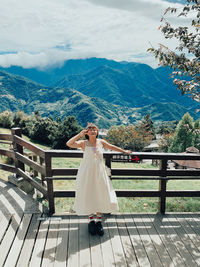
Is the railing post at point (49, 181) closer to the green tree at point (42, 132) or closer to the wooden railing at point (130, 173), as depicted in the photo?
the wooden railing at point (130, 173)

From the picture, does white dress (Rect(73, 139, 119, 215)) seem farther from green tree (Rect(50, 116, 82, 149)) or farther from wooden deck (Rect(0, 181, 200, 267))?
green tree (Rect(50, 116, 82, 149))

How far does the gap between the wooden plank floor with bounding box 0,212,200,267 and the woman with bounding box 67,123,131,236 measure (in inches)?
14.3

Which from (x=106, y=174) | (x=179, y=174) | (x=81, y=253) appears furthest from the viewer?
(x=179, y=174)

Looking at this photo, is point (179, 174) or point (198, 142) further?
point (198, 142)

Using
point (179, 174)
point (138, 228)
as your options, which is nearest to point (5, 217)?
point (138, 228)

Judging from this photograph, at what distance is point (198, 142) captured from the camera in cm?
4034

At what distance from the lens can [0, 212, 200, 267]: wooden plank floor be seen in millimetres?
3307

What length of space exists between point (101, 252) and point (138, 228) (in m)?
0.96

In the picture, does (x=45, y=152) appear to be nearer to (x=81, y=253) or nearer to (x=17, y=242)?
(x=17, y=242)

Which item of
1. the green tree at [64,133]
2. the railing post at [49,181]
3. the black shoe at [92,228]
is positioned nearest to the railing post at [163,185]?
the black shoe at [92,228]

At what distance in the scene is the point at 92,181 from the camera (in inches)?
149

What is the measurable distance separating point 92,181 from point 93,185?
3.1 inches

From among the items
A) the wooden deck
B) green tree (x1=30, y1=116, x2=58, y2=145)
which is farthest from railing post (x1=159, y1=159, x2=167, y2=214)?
green tree (x1=30, y1=116, x2=58, y2=145)

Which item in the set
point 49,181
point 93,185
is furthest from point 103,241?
point 49,181
